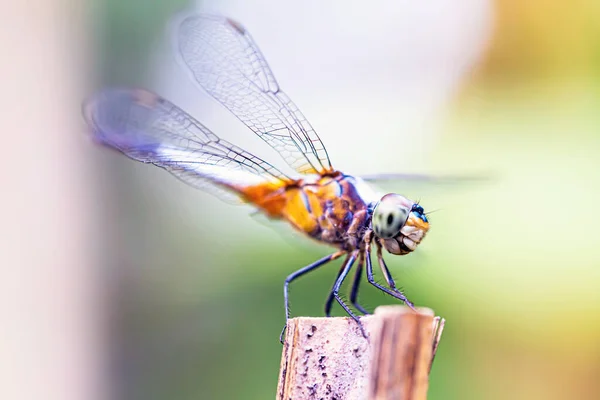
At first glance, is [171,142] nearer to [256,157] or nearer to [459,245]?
[256,157]

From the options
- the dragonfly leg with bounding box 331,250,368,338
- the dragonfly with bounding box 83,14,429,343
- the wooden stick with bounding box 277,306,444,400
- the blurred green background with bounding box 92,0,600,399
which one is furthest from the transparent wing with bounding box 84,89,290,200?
the blurred green background with bounding box 92,0,600,399

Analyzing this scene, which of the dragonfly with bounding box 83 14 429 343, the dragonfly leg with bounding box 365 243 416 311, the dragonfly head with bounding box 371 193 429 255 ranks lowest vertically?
the dragonfly leg with bounding box 365 243 416 311

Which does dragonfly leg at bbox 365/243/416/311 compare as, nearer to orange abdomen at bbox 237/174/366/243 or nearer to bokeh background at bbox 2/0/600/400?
orange abdomen at bbox 237/174/366/243

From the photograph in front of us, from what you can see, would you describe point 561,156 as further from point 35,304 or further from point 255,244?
point 35,304

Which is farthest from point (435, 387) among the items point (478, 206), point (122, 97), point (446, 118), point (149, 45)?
point (149, 45)

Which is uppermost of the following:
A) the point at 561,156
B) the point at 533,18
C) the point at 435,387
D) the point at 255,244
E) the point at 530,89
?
the point at 533,18

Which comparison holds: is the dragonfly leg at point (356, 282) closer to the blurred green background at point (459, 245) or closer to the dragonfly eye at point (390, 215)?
the dragonfly eye at point (390, 215)
